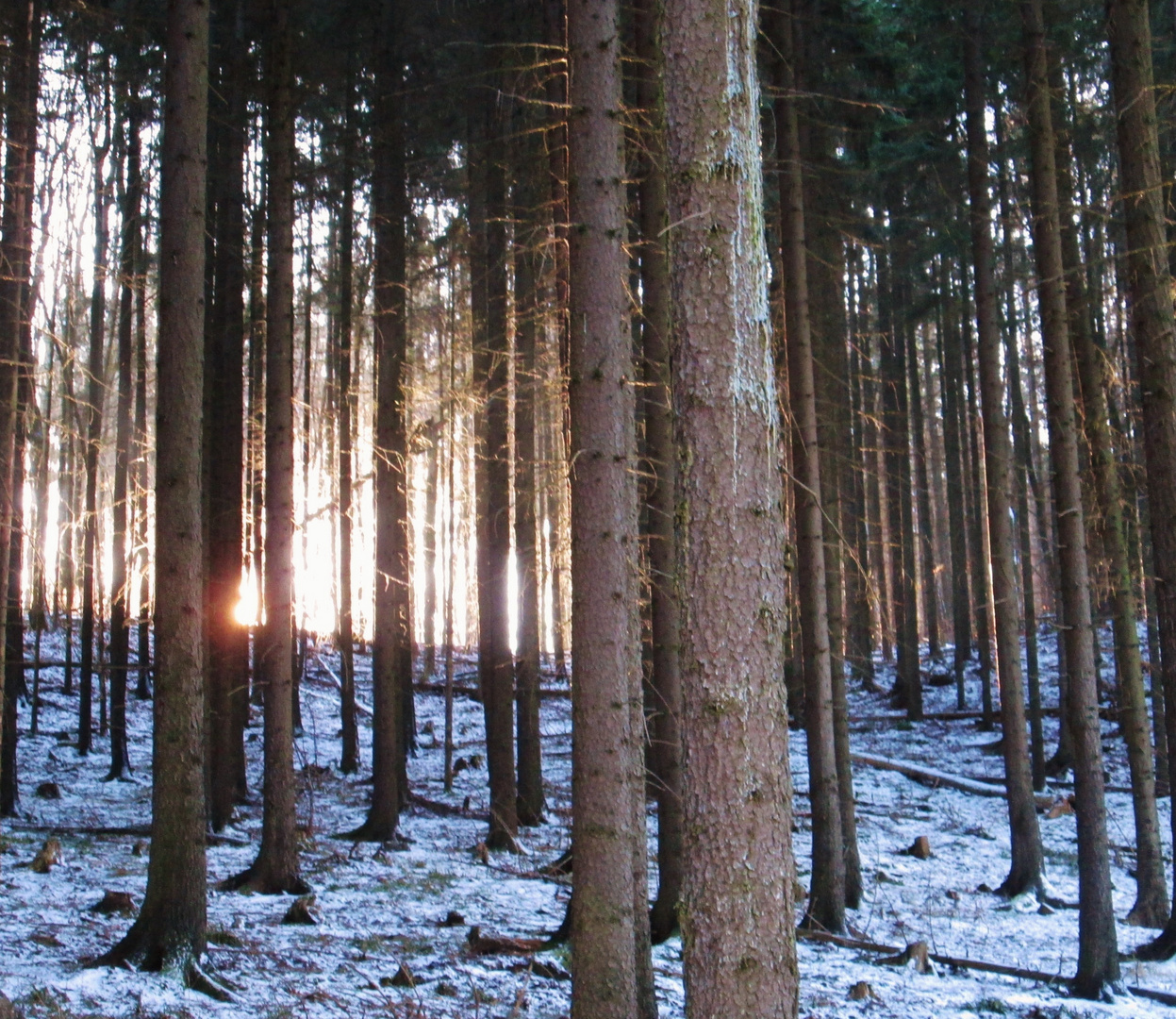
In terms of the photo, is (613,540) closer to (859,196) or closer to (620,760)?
(620,760)

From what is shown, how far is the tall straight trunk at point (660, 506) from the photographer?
8.62 m

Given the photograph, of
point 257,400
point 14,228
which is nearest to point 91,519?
point 257,400

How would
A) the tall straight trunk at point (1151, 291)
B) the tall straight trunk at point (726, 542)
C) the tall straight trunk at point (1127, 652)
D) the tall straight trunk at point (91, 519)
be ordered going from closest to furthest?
the tall straight trunk at point (726, 542), the tall straight trunk at point (1151, 291), the tall straight trunk at point (1127, 652), the tall straight trunk at point (91, 519)

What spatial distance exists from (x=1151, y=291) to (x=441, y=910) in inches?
353

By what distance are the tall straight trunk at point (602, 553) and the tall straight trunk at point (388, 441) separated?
643cm

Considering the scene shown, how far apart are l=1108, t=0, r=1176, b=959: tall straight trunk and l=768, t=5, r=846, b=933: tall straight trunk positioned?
313 cm

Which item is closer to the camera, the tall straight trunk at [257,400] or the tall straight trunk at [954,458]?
the tall straight trunk at [257,400]

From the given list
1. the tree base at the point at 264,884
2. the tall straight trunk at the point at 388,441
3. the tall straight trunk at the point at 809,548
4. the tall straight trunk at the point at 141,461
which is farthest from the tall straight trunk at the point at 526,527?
the tall straight trunk at the point at 141,461

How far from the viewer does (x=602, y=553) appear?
271 inches

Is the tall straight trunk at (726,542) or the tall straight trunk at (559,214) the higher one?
the tall straight trunk at (559,214)

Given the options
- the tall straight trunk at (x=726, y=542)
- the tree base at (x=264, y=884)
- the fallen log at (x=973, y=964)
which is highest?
the tall straight trunk at (x=726, y=542)

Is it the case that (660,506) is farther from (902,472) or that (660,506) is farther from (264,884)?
(902,472)

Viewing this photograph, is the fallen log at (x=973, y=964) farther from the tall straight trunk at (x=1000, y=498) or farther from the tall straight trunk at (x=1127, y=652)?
the tall straight trunk at (x=1000, y=498)

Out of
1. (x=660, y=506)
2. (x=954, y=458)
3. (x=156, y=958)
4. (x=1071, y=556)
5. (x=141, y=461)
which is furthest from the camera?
(x=954, y=458)
